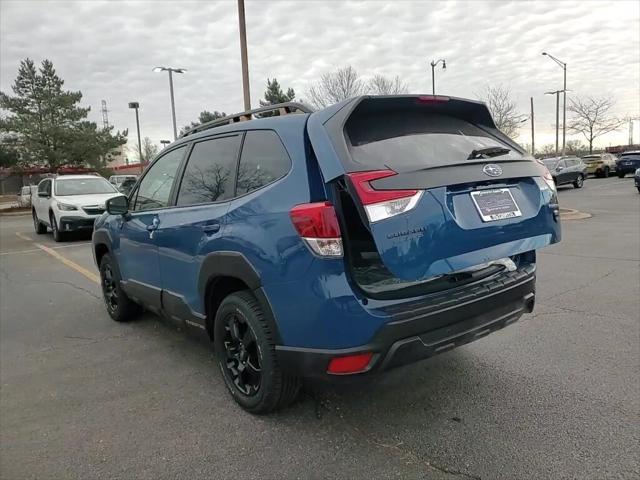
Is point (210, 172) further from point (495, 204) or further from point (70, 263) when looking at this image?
point (70, 263)

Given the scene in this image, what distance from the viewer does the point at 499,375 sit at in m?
3.52

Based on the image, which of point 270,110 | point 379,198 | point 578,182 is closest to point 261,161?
point 270,110

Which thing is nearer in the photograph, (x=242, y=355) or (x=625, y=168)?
(x=242, y=355)

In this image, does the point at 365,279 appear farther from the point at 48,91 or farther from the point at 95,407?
the point at 48,91

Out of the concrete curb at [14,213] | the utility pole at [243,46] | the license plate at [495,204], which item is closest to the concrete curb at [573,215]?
the utility pole at [243,46]

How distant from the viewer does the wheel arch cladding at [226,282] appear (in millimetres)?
2768

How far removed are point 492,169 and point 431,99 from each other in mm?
595

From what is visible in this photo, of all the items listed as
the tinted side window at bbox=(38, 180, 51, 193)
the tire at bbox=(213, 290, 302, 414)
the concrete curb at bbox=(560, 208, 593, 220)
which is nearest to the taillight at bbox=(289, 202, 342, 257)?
the tire at bbox=(213, 290, 302, 414)

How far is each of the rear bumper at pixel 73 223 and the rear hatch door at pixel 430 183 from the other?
35.8 feet

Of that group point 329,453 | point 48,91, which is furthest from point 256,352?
point 48,91

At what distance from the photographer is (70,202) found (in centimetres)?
1225

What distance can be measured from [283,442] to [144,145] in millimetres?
86787

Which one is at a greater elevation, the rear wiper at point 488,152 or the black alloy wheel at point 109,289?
the rear wiper at point 488,152

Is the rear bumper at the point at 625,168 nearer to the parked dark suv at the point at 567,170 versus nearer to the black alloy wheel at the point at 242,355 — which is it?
the parked dark suv at the point at 567,170
